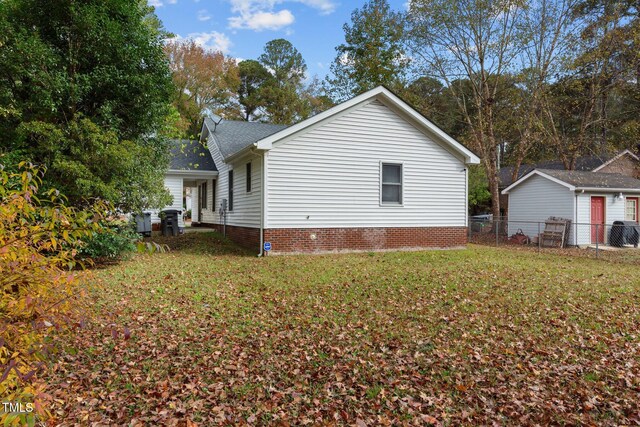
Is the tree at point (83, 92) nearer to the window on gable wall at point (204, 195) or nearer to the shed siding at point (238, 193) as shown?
the shed siding at point (238, 193)

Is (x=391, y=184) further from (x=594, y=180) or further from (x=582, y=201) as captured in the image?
(x=594, y=180)

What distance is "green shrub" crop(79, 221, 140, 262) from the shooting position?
9.14 metres

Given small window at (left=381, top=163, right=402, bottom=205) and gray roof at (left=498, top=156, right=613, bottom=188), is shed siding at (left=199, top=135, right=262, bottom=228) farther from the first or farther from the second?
gray roof at (left=498, top=156, right=613, bottom=188)

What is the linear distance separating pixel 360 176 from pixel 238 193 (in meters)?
4.60

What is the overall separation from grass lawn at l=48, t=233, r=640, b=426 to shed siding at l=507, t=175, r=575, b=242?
10636mm

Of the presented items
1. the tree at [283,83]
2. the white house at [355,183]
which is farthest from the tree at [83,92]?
the tree at [283,83]

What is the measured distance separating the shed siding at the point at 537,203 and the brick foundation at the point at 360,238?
618cm

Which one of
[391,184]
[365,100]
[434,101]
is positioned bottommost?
[391,184]

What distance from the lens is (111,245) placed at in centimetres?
930

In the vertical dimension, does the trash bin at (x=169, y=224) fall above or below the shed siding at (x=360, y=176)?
below

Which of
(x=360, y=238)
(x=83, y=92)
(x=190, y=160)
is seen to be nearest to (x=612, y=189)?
(x=360, y=238)

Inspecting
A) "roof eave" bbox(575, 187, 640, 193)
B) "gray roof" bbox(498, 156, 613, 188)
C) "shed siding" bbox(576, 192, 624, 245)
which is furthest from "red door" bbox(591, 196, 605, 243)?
"gray roof" bbox(498, 156, 613, 188)

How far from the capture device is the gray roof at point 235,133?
16.7 m

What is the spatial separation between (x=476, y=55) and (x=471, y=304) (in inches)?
743
